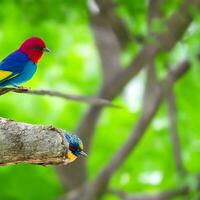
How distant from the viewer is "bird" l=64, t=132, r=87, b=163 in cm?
287

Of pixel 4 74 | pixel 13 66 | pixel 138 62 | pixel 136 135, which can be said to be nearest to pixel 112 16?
pixel 138 62

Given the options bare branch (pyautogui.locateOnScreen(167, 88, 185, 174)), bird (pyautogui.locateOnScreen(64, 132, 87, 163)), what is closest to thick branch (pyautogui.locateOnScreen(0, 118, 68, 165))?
bird (pyautogui.locateOnScreen(64, 132, 87, 163))

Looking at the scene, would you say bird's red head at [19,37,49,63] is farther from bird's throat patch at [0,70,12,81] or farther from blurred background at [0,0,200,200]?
blurred background at [0,0,200,200]

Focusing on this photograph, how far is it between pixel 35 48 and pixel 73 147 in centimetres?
60

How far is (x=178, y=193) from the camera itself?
11.8 metres

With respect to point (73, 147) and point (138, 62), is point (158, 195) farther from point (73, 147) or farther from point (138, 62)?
point (73, 147)

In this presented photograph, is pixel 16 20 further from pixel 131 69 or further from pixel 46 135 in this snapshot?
pixel 46 135

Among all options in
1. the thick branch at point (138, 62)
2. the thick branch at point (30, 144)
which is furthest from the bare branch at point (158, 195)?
the thick branch at point (30, 144)

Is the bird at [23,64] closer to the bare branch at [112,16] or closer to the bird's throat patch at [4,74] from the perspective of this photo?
the bird's throat patch at [4,74]

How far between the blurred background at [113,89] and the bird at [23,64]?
4.16 meters

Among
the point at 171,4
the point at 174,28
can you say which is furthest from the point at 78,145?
the point at 171,4

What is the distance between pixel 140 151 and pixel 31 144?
39.8 feet

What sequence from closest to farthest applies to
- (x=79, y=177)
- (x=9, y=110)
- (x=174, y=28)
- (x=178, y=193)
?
(x=174, y=28) < (x=178, y=193) < (x=79, y=177) < (x=9, y=110)

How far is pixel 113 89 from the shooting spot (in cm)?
1084
